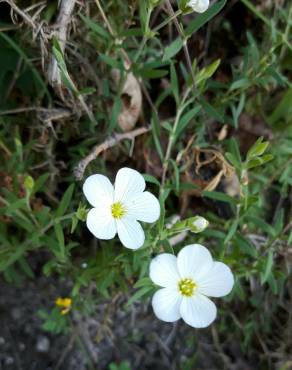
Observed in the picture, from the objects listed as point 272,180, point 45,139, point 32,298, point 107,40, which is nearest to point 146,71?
point 107,40

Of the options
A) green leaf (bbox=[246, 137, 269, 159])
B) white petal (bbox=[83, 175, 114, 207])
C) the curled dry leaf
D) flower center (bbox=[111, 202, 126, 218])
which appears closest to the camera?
white petal (bbox=[83, 175, 114, 207])

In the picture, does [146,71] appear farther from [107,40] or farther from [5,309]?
[5,309]

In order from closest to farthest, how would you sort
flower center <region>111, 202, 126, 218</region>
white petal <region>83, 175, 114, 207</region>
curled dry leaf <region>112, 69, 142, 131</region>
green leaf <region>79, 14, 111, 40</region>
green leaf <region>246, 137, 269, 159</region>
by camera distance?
white petal <region>83, 175, 114, 207</region>, flower center <region>111, 202, 126, 218</region>, green leaf <region>246, 137, 269, 159</region>, green leaf <region>79, 14, 111, 40</region>, curled dry leaf <region>112, 69, 142, 131</region>

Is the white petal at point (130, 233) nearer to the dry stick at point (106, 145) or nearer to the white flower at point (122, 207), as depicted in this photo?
the white flower at point (122, 207)

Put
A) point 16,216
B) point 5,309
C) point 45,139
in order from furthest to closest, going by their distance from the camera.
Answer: point 5,309, point 45,139, point 16,216

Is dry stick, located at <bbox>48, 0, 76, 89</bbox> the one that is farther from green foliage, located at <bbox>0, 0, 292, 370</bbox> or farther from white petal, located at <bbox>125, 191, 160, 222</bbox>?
white petal, located at <bbox>125, 191, 160, 222</bbox>

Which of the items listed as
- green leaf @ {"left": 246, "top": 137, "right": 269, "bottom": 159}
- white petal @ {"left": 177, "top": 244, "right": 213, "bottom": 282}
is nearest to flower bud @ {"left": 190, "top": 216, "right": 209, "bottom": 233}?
white petal @ {"left": 177, "top": 244, "right": 213, "bottom": 282}

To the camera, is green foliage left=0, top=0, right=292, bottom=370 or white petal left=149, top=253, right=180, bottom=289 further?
green foliage left=0, top=0, right=292, bottom=370
